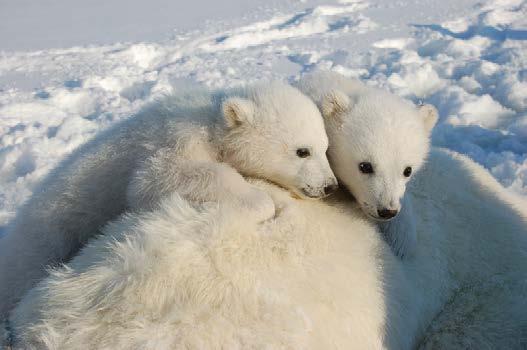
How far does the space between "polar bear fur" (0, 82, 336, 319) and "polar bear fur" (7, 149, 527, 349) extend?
29cm

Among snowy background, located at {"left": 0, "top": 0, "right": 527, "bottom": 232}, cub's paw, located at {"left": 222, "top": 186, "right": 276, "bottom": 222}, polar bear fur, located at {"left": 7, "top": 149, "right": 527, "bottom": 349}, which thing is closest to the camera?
polar bear fur, located at {"left": 7, "top": 149, "right": 527, "bottom": 349}

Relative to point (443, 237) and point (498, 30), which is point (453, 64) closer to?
point (498, 30)

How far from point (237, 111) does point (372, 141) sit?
0.63 metres

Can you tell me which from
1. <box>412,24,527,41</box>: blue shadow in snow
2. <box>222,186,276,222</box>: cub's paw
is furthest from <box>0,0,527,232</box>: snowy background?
<box>222,186,276,222</box>: cub's paw

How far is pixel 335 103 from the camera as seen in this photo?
8.59ft

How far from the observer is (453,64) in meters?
7.71

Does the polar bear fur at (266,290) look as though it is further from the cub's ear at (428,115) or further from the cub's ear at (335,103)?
the cub's ear at (428,115)

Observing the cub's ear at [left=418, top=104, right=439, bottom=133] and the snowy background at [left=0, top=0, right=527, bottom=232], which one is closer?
the cub's ear at [left=418, top=104, right=439, bottom=133]

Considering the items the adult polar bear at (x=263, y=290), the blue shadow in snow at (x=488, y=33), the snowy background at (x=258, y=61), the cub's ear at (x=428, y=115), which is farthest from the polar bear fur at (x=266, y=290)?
the blue shadow in snow at (x=488, y=33)

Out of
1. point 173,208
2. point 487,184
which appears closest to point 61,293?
point 173,208

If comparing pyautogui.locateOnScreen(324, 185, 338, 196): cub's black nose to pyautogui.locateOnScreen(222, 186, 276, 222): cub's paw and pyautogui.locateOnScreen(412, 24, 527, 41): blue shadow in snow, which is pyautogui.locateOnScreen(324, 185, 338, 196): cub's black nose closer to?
pyautogui.locateOnScreen(222, 186, 276, 222): cub's paw

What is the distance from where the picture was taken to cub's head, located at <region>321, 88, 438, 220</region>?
257cm

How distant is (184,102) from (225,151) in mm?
Result: 354

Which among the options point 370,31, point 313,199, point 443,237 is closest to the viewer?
point 313,199
